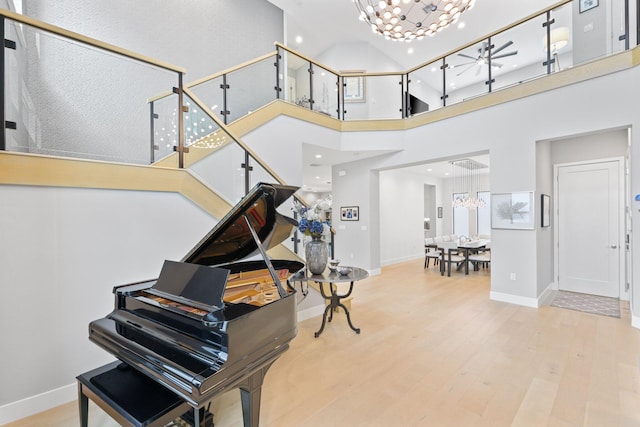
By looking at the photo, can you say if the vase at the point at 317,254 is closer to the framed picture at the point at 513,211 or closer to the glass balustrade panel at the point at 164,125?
the glass balustrade panel at the point at 164,125

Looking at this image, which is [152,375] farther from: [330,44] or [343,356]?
[330,44]

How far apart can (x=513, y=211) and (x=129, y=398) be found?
5.49m

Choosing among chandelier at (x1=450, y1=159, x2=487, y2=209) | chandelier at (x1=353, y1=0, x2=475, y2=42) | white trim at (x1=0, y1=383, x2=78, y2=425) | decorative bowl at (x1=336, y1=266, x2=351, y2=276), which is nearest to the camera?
white trim at (x1=0, y1=383, x2=78, y2=425)

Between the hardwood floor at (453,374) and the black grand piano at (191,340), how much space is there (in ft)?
2.52

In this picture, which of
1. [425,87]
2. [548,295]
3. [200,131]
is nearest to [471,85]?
[425,87]

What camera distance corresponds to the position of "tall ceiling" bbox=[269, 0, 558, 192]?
6.64 metres

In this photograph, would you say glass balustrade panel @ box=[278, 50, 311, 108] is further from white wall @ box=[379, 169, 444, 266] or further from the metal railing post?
white wall @ box=[379, 169, 444, 266]

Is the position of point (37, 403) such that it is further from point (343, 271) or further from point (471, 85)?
point (471, 85)

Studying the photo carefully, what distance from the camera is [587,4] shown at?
14.9 ft

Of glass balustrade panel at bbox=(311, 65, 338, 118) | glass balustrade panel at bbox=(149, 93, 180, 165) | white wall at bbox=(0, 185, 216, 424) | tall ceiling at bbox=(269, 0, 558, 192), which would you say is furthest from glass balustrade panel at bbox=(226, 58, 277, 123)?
white wall at bbox=(0, 185, 216, 424)

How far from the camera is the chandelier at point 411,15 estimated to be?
3.16m

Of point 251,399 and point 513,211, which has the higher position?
point 513,211

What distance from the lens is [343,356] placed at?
9.75 feet

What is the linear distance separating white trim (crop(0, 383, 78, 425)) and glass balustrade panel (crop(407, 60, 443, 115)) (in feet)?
22.6
